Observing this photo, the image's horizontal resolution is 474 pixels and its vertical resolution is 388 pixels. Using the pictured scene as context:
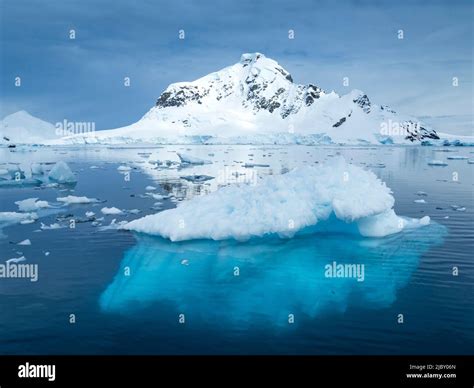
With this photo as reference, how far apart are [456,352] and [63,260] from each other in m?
9.00

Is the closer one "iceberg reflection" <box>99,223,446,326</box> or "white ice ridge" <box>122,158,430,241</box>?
"iceberg reflection" <box>99,223,446,326</box>

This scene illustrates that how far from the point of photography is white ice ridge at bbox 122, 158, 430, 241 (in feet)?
45.5

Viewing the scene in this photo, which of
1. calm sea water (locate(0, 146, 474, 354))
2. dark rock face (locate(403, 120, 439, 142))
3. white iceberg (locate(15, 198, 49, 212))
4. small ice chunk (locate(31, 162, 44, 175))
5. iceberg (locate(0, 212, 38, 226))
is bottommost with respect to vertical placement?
calm sea water (locate(0, 146, 474, 354))

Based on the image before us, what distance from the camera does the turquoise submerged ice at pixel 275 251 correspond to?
997cm

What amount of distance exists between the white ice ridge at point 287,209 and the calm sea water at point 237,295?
1.42ft

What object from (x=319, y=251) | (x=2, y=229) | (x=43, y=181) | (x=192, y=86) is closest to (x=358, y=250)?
(x=319, y=251)

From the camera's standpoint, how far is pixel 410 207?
20328 millimetres

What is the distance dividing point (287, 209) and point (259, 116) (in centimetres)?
15728

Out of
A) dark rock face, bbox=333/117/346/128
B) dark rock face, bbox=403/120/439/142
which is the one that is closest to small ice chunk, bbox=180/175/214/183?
dark rock face, bbox=403/120/439/142

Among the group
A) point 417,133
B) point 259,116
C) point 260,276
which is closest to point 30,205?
point 260,276

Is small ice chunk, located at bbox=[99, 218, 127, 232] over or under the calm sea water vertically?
over

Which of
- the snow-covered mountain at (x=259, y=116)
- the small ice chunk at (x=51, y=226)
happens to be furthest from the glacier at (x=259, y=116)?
the small ice chunk at (x=51, y=226)

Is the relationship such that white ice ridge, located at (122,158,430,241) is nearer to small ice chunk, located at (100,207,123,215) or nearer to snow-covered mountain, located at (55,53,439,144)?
small ice chunk, located at (100,207,123,215)

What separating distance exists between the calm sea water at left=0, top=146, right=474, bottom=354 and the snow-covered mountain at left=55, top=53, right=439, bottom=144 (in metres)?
86.8
